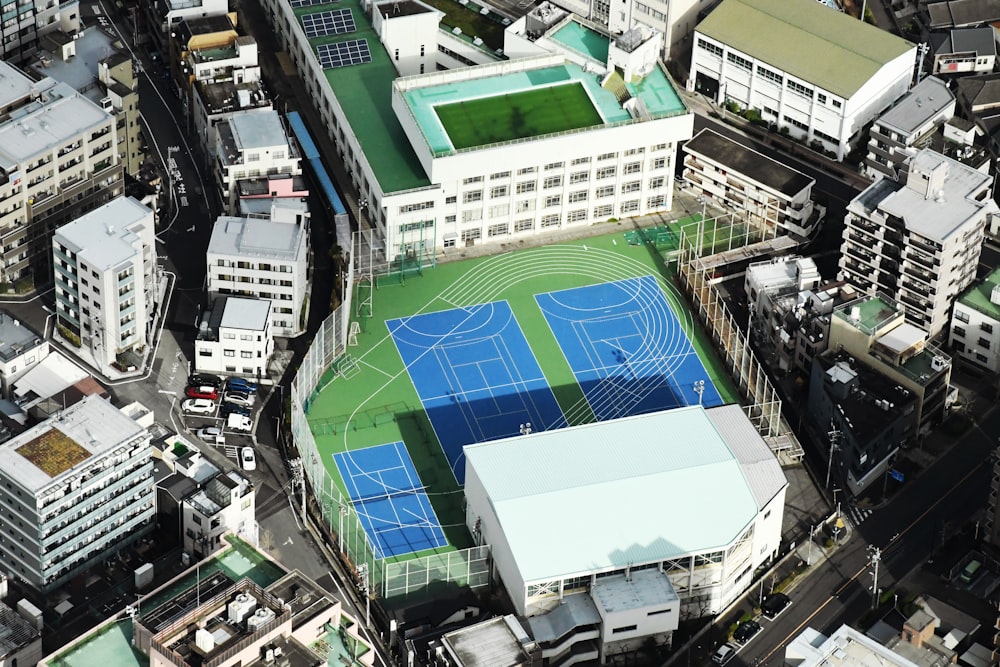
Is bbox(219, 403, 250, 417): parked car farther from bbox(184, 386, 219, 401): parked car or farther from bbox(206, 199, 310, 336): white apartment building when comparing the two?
bbox(206, 199, 310, 336): white apartment building

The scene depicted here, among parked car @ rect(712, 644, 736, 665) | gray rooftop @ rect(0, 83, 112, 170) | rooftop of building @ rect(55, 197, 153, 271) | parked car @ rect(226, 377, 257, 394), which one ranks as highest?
gray rooftop @ rect(0, 83, 112, 170)

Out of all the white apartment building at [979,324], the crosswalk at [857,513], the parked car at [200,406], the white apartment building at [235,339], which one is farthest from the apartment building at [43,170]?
the white apartment building at [979,324]

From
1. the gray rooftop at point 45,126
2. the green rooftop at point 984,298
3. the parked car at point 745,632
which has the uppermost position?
the gray rooftop at point 45,126

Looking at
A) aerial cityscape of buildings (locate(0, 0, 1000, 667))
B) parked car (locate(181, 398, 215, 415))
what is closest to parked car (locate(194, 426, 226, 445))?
aerial cityscape of buildings (locate(0, 0, 1000, 667))

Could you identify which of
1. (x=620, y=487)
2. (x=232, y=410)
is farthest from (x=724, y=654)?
(x=232, y=410)

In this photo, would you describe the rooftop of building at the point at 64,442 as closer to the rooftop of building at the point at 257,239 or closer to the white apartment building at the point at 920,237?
the rooftop of building at the point at 257,239

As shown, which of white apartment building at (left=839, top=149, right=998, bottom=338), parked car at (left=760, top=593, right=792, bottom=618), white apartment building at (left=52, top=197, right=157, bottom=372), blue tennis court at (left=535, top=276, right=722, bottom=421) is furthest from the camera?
white apartment building at (left=839, top=149, right=998, bottom=338)
